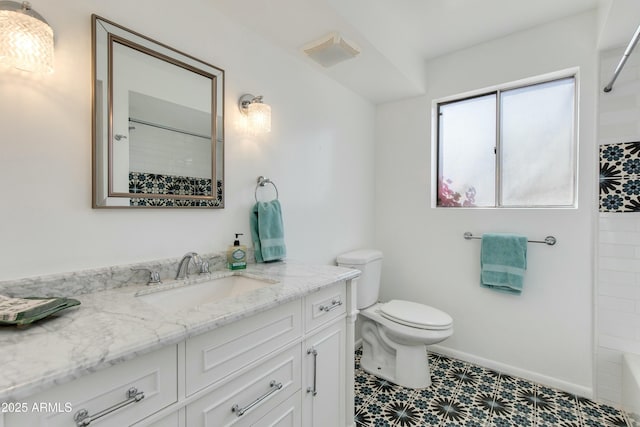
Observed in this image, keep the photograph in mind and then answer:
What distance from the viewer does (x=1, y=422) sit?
510 millimetres

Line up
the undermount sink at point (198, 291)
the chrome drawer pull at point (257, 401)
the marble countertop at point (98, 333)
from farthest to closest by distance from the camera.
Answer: the undermount sink at point (198, 291) < the chrome drawer pull at point (257, 401) < the marble countertop at point (98, 333)

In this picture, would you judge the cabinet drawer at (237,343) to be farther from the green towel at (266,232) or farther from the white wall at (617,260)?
the white wall at (617,260)

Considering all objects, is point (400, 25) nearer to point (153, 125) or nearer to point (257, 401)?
point (153, 125)

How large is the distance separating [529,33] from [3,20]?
2.68m

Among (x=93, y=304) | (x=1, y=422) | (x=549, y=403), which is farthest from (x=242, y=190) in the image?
(x=549, y=403)

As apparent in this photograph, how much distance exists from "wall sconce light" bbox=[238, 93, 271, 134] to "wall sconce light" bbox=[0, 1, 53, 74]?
787 millimetres

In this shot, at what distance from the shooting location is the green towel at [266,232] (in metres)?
1.60

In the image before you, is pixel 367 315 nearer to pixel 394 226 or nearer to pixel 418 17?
pixel 394 226

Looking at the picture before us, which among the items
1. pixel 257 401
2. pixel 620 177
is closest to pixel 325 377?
pixel 257 401

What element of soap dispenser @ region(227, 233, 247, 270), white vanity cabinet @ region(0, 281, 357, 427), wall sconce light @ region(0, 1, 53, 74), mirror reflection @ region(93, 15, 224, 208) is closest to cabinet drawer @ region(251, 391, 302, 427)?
white vanity cabinet @ region(0, 281, 357, 427)

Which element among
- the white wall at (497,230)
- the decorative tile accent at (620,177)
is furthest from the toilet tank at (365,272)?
the decorative tile accent at (620,177)

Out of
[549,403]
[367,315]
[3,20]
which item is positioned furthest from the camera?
[367,315]

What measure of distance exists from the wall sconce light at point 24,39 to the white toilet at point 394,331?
185 centimetres

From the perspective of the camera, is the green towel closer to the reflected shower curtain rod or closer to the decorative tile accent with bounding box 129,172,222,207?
the decorative tile accent with bounding box 129,172,222,207
